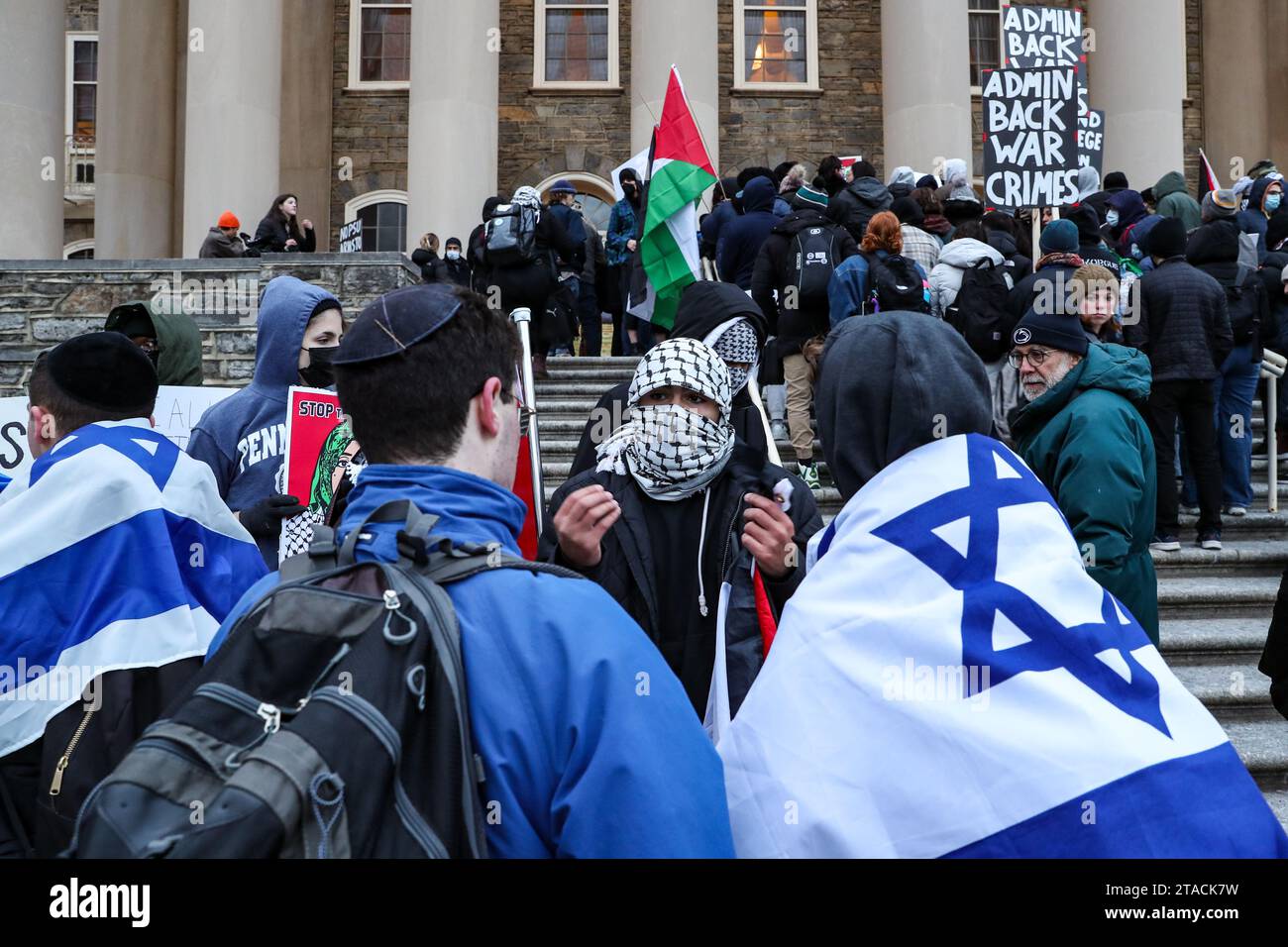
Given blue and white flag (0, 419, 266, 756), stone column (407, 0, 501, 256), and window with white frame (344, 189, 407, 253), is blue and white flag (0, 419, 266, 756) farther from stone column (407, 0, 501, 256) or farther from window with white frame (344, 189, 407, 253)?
window with white frame (344, 189, 407, 253)

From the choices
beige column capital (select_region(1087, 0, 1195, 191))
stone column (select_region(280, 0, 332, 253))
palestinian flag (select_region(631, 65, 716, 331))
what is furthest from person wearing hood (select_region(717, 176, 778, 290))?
stone column (select_region(280, 0, 332, 253))

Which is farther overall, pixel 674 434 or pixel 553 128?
pixel 553 128

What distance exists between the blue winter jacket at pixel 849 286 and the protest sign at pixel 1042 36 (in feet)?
9.28

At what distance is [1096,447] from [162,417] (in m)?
4.23

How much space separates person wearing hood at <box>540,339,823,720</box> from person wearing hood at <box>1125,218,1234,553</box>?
16.1 ft

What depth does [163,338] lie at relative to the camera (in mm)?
5316

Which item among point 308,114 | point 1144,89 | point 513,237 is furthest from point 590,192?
point 513,237

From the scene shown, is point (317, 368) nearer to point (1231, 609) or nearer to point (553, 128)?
point (1231, 609)

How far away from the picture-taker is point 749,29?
24375mm

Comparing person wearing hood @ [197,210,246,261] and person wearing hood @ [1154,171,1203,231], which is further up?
person wearing hood @ [1154,171,1203,231]

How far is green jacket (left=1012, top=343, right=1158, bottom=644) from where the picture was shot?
425 centimetres

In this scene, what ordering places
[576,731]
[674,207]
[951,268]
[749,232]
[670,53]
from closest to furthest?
[576,731] < [674,207] < [951,268] < [749,232] < [670,53]

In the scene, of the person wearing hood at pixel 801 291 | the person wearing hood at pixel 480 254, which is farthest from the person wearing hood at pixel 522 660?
the person wearing hood at pixel 480 254

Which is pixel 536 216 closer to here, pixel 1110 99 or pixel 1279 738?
pixel 1279 738
